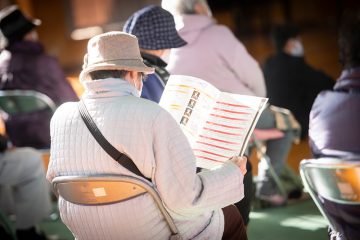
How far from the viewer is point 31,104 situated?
4.09 meters

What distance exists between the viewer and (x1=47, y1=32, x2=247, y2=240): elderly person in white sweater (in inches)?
75.1

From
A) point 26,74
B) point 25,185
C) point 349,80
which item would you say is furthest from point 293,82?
point 349,80

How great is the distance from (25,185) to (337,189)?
Result: 82.3 inches

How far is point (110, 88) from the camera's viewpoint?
6.56ft

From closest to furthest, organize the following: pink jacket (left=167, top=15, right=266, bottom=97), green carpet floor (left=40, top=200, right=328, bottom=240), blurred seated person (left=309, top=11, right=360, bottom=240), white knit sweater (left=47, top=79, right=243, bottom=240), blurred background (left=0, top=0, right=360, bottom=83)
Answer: white knit sweater (left=47, top=79, right=243, bottom=240)
blurred seated person (left=309, top=11, right=360, bottom=240)
pink jacket (left=167, top=15, right=266, bottom=97)
green carpet floor (left=40, top=200, right=328, bottom=240)
blurred background (left=0, top=0, right=360, bottom=83)

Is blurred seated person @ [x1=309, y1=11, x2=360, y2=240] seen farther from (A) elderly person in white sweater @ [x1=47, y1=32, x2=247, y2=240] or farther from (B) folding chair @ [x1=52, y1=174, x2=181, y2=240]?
(B) folding chair @ [x1=52, y1=174, x2=181, y2=240]

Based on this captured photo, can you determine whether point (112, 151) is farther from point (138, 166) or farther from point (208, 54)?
point (208, 54)

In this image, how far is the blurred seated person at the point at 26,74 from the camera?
414cm

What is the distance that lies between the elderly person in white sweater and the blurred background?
5.46 meters

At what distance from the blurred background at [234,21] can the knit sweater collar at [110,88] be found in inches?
216

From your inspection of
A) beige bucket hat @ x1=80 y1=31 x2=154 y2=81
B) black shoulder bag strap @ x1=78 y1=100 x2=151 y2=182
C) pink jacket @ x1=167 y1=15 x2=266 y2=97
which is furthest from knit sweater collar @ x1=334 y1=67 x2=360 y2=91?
pink jacket @ x1=167 y1=15 x2=266 y2=97

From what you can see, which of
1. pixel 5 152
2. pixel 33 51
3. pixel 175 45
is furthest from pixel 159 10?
pixel 33 51

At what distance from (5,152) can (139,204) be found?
1883 mm

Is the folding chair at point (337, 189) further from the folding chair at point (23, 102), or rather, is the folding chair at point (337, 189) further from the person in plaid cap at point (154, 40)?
the folding chair at point (23, 102)
